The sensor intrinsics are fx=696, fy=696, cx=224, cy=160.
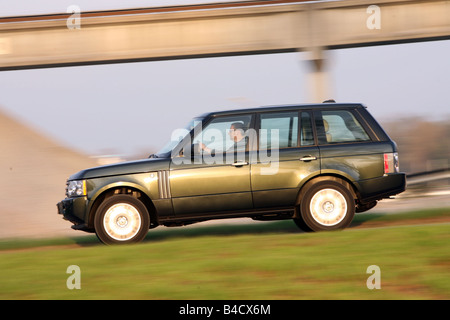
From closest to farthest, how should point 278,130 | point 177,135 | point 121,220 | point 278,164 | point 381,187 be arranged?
1. point 121,220
2. point 278,164
3. point 381,187
4. point 278,130
5. point 177,135

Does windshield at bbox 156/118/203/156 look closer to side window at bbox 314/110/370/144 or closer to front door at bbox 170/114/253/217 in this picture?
front door at bbox 170/114/253/217

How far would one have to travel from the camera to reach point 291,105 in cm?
1000

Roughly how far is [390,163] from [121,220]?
379 cm

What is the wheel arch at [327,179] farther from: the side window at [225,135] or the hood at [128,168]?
the hood at [128,168]

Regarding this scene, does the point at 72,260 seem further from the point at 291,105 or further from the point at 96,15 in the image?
the point at 96,15

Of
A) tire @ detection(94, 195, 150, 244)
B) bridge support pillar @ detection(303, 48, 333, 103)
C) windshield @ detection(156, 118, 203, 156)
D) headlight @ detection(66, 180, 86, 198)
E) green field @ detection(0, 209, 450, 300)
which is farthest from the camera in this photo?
bridge support pillar @ detection(303, 48, 333, 103)

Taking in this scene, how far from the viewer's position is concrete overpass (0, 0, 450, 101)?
64.3 feet

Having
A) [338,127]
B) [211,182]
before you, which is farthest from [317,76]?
[211,182]

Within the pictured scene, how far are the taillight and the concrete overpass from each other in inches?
404

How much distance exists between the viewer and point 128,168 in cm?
947

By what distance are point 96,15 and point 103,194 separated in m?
11.4

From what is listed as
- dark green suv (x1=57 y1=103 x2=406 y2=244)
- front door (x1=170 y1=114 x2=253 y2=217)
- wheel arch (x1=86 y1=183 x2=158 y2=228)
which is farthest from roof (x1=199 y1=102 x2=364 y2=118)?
wheel arch (x1=86 y1=183 x2=158 y2=228)

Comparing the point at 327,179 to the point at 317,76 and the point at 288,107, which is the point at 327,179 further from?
the point at 317,76
